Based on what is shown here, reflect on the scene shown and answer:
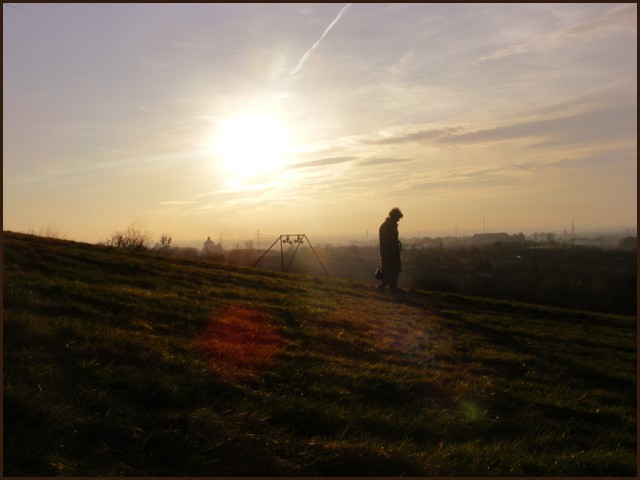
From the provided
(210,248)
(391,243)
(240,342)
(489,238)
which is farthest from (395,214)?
(489,238)

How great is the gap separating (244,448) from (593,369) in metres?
8.44

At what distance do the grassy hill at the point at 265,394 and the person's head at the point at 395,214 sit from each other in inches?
272

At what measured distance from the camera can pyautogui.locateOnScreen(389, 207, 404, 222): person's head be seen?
18.4 m

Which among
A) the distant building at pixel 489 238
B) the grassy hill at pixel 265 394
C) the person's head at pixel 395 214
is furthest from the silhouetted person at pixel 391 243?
the distant building at pixel 489 238

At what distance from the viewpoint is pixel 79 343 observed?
20.3ft

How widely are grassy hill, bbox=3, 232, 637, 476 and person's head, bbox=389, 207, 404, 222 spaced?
6908 millimetres

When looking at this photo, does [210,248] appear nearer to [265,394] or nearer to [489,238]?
[265,394]

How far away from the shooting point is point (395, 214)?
60.7ft

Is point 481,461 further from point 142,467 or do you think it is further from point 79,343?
point 79,343

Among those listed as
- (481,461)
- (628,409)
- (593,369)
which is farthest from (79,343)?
(593,369)

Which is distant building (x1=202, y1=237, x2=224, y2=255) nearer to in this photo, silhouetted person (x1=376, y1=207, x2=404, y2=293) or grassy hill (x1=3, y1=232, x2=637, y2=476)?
silhouetted person (x1=376, y1=207, x2=404, y2=293)

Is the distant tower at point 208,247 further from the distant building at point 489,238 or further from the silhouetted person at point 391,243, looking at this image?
the distant building at point 489,238

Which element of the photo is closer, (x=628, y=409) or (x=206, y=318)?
(x=628, y=409)

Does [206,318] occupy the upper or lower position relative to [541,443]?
upper
